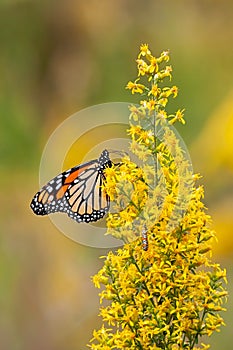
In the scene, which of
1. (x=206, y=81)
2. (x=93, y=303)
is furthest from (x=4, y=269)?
(x=206, y=81)

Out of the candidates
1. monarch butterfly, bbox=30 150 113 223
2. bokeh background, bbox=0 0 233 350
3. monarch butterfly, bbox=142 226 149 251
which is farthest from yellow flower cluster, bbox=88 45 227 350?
bokeh background, bbox=0 0 233 350

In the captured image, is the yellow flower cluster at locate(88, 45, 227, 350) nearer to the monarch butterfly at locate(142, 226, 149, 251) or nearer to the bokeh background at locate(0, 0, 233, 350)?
the monarch butterfly at locate(142, 226, 149, 251)

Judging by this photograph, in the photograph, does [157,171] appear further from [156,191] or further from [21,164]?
[21,164]

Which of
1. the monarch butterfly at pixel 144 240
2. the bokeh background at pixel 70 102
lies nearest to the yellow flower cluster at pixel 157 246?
the monarch butterfly at pixel 144 240

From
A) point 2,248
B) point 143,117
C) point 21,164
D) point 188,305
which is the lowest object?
point 188,305

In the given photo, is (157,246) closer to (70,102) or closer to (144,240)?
(144,240)

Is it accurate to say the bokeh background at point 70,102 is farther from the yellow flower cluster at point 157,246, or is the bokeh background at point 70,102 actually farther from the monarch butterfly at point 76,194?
the yellow flower cluster at point 157,246

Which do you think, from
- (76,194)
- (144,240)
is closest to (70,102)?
(76,194)
